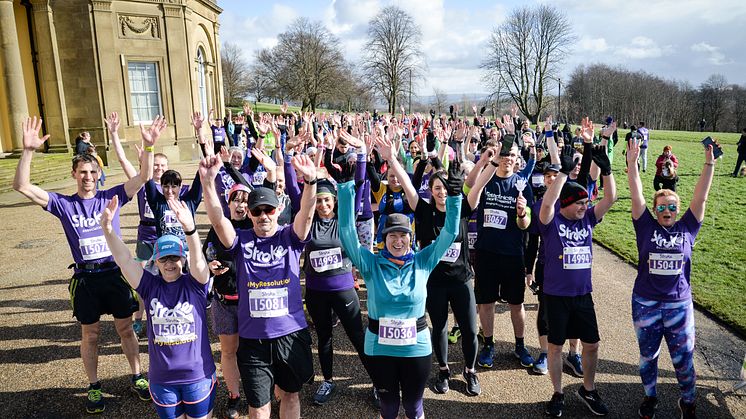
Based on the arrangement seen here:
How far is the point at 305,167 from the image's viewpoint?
355cm

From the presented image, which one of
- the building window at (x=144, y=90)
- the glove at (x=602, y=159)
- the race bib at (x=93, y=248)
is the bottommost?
the race bib at (x=93, y=248)

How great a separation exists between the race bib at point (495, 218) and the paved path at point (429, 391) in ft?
5.10

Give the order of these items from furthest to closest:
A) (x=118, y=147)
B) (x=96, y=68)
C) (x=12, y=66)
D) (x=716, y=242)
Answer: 1. (x=96, y=68)
2. (x=12, y=66)
3. (x=716, y=242)
4. (x=118, y=147)

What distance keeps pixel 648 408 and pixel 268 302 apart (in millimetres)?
3501

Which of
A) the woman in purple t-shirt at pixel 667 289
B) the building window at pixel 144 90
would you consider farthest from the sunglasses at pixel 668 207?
the building window at pixel 144 90

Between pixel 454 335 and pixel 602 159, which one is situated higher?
pixel 602 159

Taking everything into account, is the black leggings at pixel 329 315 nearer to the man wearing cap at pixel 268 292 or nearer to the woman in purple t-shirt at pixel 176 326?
the man wearing cap at pixel 268 292

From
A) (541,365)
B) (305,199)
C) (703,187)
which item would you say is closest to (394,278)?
(305,199)

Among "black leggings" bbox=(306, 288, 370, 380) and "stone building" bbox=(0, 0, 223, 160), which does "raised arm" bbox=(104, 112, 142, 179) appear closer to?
"black leggings" bbox=(306, 288, 370, 380)

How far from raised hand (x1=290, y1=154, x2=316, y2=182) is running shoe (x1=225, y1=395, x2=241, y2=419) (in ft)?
7.45

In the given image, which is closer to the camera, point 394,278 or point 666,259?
point 394,278

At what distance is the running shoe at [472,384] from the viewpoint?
459cm

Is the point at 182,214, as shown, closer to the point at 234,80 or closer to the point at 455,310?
the point at 455,310

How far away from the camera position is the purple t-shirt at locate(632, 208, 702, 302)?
4.07m
